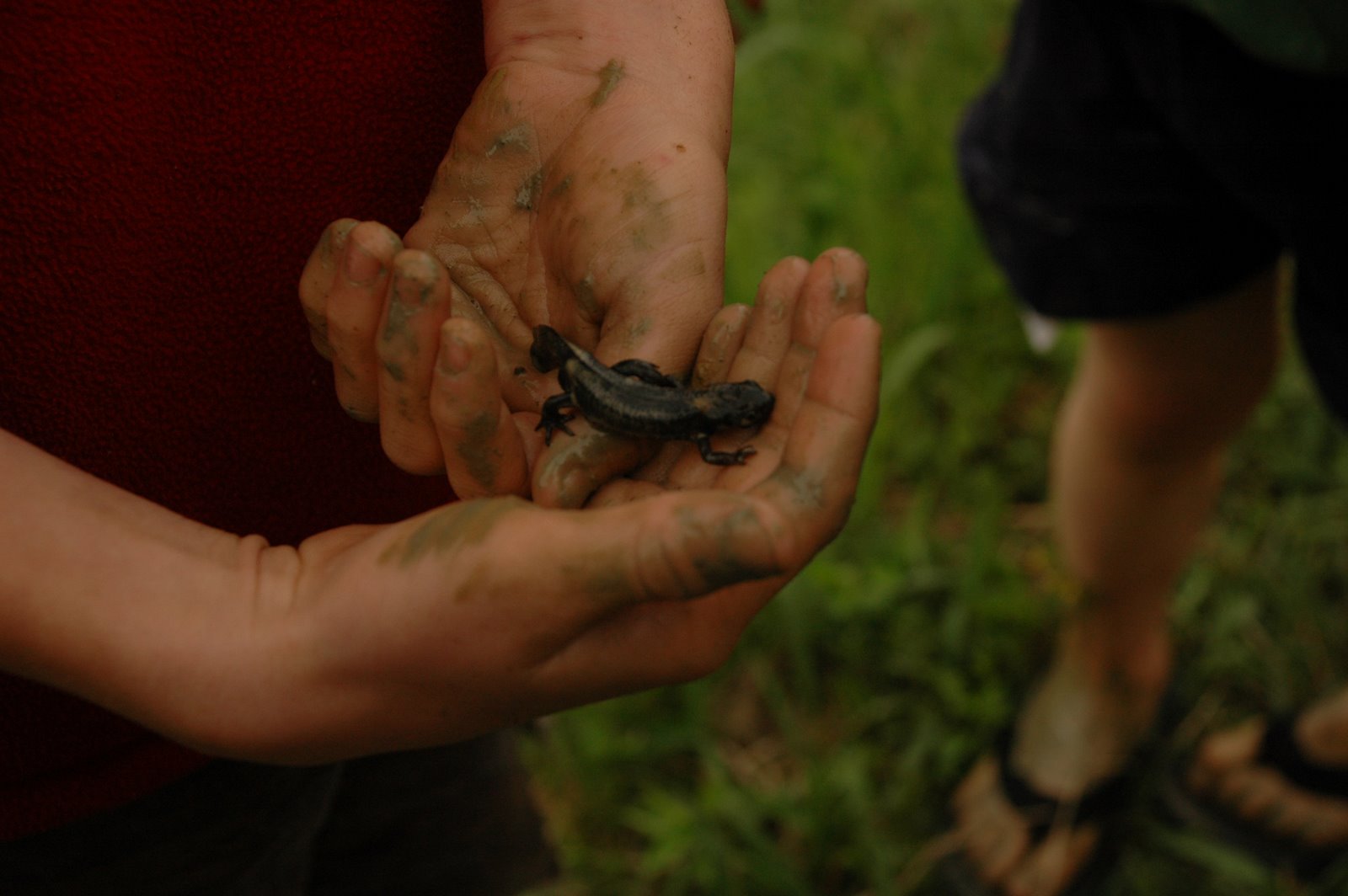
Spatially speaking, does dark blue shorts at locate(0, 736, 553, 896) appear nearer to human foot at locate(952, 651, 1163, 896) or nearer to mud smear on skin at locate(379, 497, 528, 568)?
mud smear on skin at locate(379, 497, 528, 568)

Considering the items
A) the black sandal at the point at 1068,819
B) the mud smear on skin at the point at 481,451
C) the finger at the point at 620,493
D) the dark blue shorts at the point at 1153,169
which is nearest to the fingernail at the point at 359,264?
the mud smear on skin at the point at 481,451

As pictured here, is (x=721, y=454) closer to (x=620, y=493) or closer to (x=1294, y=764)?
(x=620, y=493)

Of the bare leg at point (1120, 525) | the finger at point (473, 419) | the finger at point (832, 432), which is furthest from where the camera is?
the bare leg at point (1120, 525)

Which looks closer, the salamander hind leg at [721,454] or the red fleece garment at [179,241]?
the red fleece garment at [179,241]

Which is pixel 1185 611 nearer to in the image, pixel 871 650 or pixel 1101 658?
pixel 1101 658

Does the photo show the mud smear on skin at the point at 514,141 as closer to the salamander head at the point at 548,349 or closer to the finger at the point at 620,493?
the salamander head at the point at 548,349

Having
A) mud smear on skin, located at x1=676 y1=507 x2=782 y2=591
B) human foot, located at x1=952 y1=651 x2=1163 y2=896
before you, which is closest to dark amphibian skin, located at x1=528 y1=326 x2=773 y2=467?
mud smear on skin, located at x1=676 y1=507 x2=782 y2=591

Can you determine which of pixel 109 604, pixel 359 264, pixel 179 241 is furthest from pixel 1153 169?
pixel 109 604

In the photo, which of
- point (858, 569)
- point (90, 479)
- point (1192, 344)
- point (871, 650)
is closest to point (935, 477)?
point (858, 569)
